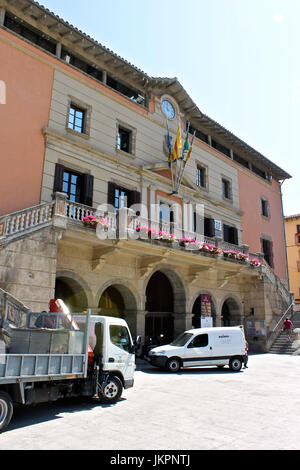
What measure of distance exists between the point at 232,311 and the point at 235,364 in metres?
9.00

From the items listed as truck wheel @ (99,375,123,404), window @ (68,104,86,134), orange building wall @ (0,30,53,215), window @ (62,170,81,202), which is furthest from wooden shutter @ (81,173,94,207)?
truck wheel @ (99,375,123,404)

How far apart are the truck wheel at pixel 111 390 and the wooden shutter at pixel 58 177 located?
28.6 ft

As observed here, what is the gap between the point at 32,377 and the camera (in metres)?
6.46

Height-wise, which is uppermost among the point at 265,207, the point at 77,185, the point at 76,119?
the point at 265,207

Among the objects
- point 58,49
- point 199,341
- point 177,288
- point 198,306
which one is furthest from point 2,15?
point 198,306

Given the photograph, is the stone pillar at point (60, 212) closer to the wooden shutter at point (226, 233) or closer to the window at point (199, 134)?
the window at point (199, 134)

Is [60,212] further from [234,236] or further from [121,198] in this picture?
[234,236]

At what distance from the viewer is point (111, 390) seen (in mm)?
8469

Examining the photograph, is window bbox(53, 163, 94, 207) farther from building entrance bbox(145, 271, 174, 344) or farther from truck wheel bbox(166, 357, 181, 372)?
truck wheel bbox(166, 357, 181, 372)

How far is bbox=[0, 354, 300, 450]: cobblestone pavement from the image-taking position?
551 cm

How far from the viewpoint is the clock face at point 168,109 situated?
850 inches

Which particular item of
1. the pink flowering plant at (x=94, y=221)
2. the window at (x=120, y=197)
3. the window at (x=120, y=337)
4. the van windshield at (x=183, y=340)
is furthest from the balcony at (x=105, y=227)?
the window at (x=120, y=337)
